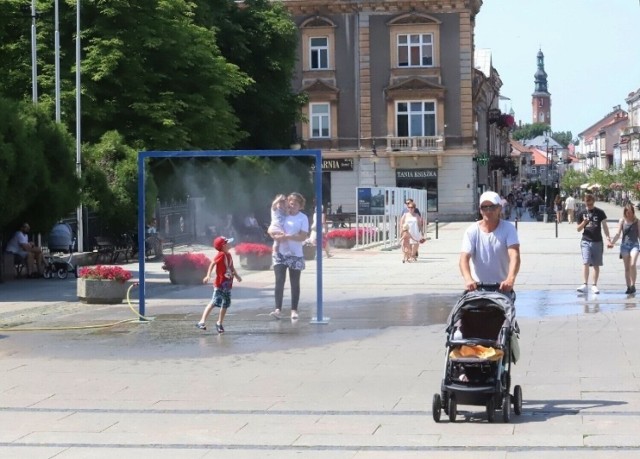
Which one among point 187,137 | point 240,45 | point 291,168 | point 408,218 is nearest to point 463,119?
point 240,45

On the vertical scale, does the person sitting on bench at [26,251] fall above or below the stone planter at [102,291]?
above

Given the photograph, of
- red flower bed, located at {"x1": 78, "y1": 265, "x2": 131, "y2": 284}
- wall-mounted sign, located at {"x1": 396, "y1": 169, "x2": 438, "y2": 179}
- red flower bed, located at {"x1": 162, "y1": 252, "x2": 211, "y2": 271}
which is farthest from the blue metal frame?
wall-mounted sign, located at {"x1": 396, "y1": 169, "x2": 438, "y2": 179}

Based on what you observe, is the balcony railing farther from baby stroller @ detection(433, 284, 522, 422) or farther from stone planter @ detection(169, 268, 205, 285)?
baby stroller @ detection(433, 284, 522, 422)

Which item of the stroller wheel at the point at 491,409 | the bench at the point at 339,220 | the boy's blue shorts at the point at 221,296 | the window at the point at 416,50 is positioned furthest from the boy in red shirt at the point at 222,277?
the window at the point at 416,50

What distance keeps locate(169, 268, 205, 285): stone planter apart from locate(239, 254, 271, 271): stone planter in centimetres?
356

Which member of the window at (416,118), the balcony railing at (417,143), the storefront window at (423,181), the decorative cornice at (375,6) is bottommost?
the storefront window at (423,181)

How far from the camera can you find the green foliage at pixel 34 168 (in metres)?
28.0

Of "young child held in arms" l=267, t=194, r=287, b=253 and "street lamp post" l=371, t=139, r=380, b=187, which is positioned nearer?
"young child held in arms" l=267, t=194, r=287, b=253

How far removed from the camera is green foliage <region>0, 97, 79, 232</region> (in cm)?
2800

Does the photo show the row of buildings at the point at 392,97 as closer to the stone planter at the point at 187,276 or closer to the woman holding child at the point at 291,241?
the stone planter at the point at 187,276

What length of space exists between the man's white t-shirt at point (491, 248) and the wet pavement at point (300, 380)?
3.86 feet

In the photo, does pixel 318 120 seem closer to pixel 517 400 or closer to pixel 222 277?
pixel 222 277

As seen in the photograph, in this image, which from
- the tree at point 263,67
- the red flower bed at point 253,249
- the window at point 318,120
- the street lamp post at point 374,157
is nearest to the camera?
the red flower bed at point 253,249

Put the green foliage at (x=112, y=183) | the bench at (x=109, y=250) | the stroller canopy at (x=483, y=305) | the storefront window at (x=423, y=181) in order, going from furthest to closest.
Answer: the storefront window at (x=423, y=181), the green foliage at (x=112, y=183), the bench at (x=109, y=250), the stroller canopy at (x=483, y=305)
